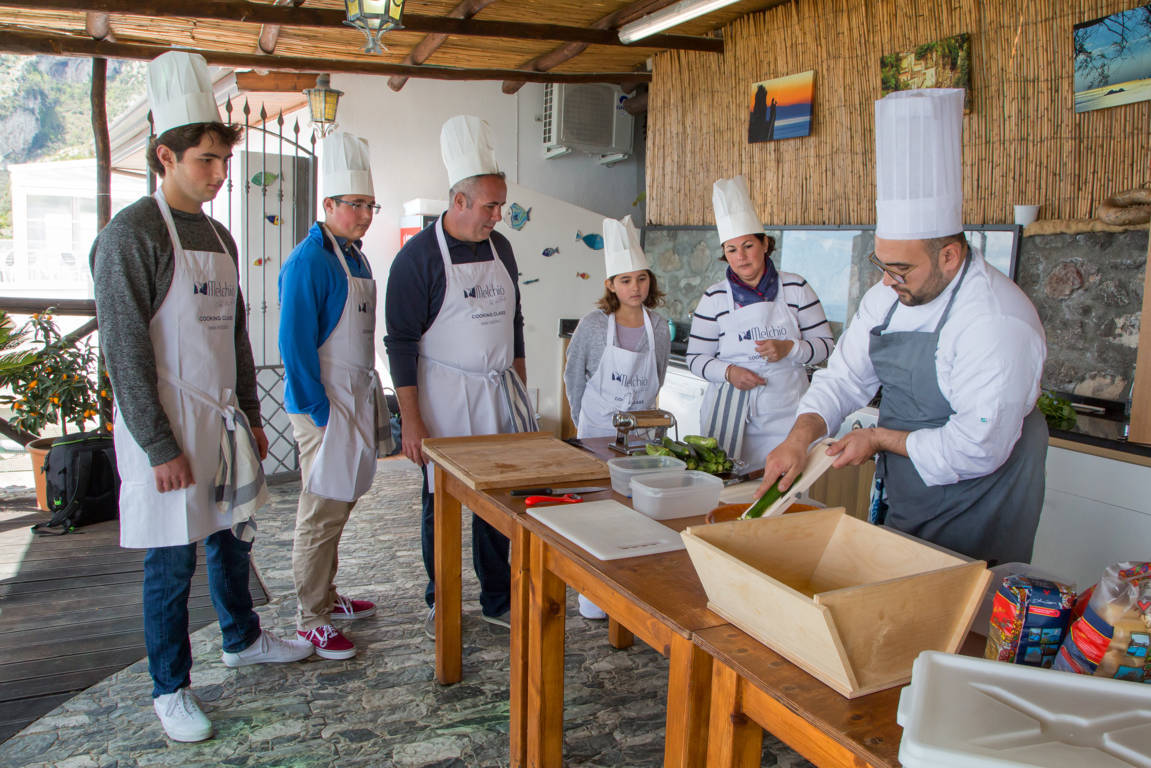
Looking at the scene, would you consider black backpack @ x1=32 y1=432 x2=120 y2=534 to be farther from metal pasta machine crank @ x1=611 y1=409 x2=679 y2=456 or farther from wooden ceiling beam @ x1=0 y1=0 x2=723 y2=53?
metal pasta machine crank @ x1=611 y1=409 x2=679 y2=456

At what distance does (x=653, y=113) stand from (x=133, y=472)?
5030mm

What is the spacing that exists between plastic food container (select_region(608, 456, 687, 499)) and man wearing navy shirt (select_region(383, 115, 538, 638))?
Answer: 0.93 metres

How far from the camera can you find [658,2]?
493 centimetres

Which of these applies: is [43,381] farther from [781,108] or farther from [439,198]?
[781,108]

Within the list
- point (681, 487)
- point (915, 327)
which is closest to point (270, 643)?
point (681, 487)

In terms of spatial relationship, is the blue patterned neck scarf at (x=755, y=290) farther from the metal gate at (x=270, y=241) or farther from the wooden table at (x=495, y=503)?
the metal gate at (x=270, y=241)

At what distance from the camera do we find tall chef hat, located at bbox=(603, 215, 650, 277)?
3311mm

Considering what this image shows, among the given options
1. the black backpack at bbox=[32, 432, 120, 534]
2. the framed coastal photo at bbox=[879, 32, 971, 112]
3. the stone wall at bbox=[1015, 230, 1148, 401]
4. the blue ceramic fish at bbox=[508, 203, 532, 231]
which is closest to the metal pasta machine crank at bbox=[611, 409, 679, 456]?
the stone wall at bbox=[1015, 230, 1148, 401]

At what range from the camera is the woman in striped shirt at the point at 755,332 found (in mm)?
3121

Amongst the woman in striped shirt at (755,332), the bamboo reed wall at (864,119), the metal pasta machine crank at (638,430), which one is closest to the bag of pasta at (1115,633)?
the metal pasta machine crank at (638,430)

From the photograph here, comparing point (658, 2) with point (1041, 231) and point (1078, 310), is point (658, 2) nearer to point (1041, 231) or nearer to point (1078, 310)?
point (1041, 231)

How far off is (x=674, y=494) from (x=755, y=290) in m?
1.50

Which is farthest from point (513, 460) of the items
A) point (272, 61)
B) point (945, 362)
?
point (272, 61)

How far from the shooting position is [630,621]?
1539mm
